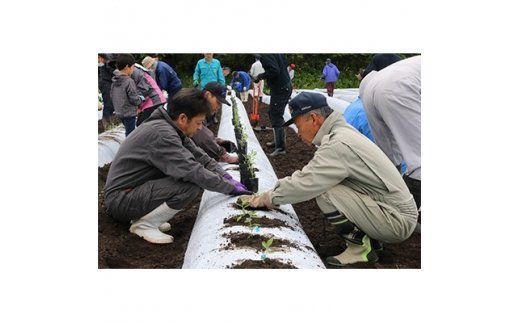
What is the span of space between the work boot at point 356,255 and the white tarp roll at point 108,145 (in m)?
3.17

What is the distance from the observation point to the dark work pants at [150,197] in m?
3.00

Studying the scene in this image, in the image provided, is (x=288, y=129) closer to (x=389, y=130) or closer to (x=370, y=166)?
(x=389, y=130)

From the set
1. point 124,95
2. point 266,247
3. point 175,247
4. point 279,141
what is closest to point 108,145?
point 124,95

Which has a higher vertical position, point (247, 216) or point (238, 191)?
point (238, 191)

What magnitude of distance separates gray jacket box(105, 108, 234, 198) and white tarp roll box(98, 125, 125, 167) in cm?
206

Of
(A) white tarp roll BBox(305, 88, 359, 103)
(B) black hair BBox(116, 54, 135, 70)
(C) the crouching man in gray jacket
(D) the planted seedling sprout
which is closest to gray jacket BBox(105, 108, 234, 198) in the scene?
(C) the crouching man in gray jacket

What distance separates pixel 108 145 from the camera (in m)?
5.42

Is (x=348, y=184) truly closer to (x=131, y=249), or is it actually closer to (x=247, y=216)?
(x=247, y=216)

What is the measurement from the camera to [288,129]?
→ 316 inches

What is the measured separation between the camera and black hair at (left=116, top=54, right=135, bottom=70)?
448cm

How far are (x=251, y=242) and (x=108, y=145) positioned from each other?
3497mm

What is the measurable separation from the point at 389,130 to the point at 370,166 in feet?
3.26

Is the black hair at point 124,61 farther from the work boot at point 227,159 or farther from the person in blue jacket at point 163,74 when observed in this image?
the work boot at point 227,159

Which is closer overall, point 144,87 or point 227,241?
point 227,241
